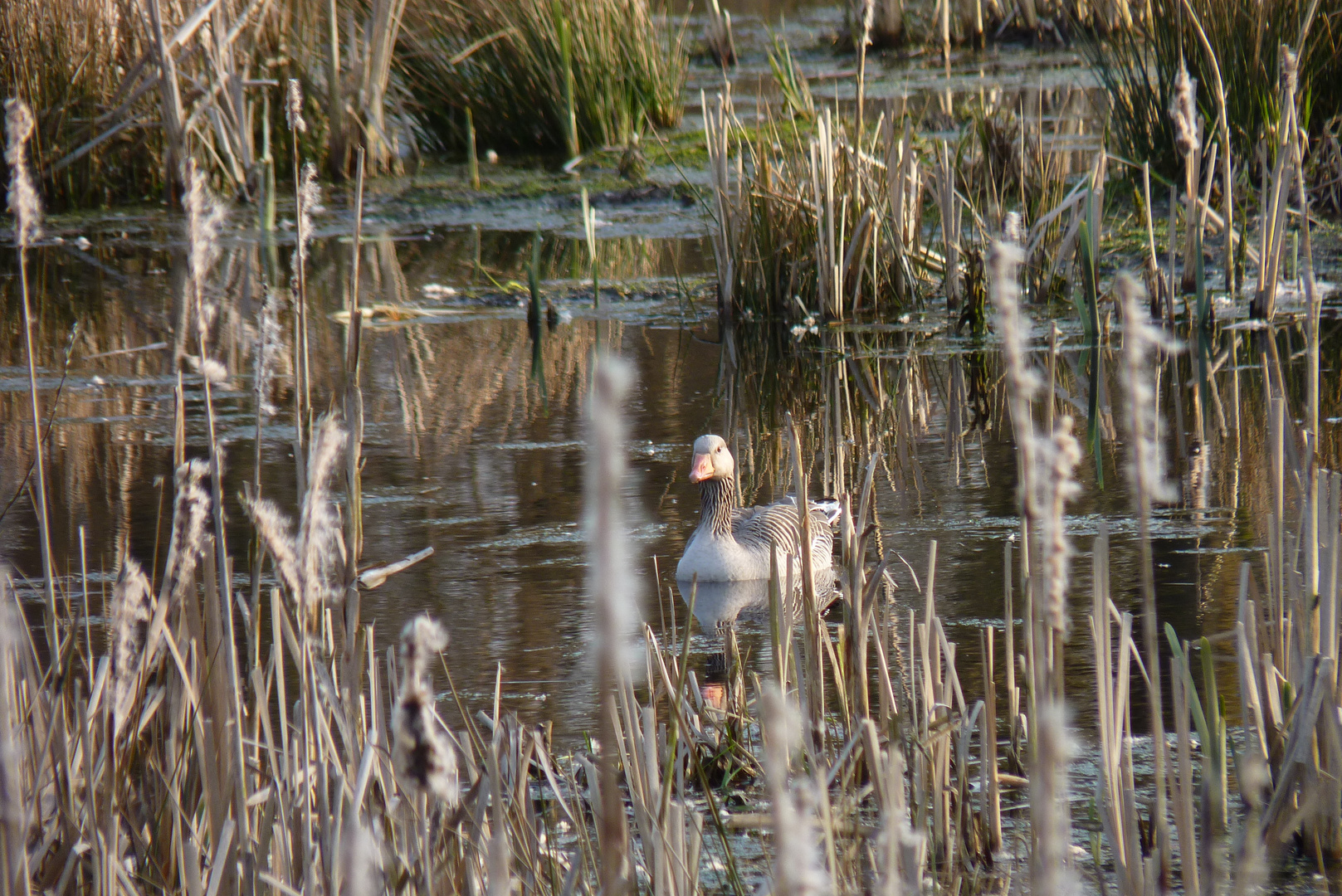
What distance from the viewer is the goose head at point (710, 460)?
563 cm

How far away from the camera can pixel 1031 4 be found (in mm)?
16703

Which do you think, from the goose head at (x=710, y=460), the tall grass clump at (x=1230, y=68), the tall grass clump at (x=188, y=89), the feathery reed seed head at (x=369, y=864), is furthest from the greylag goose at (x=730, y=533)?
the tall grass clump at (x=188, y=89)

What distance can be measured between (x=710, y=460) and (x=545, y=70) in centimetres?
798

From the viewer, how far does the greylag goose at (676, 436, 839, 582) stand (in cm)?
546

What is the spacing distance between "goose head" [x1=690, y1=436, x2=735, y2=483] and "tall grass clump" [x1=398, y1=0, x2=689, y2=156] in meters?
7.35

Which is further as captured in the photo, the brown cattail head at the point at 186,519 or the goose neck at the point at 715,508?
the goose neck at the point at 715,508

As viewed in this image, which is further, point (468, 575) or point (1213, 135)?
point (1213, 135)

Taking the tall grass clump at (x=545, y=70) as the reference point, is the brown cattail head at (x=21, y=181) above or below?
below

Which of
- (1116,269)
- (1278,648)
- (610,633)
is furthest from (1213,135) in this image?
(610,633)

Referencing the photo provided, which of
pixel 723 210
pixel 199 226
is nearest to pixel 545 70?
pixel 723 210

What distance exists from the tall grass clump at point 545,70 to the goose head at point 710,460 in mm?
7348

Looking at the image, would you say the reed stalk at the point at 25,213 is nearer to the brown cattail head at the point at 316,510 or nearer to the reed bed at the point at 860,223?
the brown cattail head at the point at 316,510

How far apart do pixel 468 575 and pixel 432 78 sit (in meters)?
9.39

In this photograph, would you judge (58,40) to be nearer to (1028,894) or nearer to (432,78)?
(432,78)
